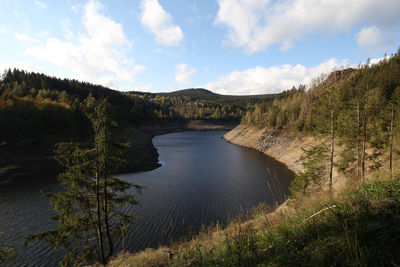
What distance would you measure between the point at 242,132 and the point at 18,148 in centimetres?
6975

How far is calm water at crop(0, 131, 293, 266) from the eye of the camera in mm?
15997

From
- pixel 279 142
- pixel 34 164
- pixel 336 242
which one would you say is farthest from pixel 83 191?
pixel 279 142

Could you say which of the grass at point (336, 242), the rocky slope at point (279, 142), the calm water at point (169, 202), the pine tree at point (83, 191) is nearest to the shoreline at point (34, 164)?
the calm water at point (169, 202)

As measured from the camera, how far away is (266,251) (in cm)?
327

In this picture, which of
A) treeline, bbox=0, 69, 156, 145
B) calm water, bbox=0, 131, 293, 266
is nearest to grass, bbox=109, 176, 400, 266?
calm water, bbox=0, 131, 293, 266

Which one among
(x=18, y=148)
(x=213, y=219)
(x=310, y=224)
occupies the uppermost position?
(x=310, y=224)

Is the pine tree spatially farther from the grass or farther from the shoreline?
the shoreline

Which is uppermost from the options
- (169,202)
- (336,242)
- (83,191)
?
(336,242)

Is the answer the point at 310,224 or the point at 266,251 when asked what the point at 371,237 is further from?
the point at 266,251

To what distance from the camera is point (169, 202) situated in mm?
23078

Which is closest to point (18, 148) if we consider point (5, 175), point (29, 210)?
point (5, 175)

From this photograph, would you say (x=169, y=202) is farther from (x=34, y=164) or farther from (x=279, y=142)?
(x=279, y=142)

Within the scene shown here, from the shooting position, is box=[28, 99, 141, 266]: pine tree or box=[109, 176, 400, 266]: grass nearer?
box=[109, 176, 400, 266]: grass

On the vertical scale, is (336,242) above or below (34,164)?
above
